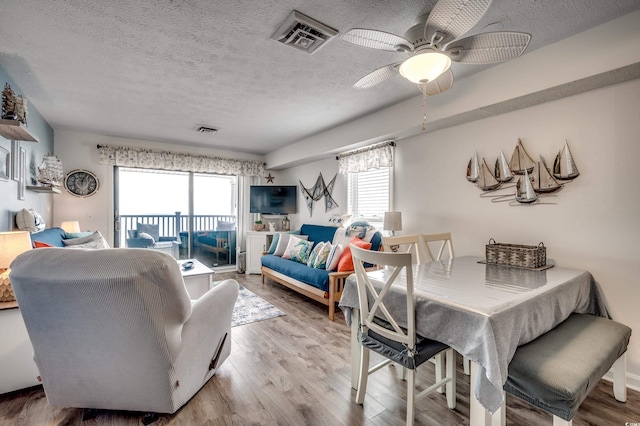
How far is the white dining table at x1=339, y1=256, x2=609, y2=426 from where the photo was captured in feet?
3.98

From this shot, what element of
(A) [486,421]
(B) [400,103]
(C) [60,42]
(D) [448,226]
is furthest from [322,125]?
(A) [486,421]

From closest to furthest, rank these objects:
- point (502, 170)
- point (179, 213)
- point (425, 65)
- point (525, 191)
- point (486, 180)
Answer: point (425, 65) < point (525, 191) < point (502, 170) < point (486, 180) < point (179, 213)

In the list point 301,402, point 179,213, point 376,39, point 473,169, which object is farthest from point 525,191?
point 179,213

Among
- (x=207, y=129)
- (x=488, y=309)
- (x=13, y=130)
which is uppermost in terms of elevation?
(x=207, y=129)

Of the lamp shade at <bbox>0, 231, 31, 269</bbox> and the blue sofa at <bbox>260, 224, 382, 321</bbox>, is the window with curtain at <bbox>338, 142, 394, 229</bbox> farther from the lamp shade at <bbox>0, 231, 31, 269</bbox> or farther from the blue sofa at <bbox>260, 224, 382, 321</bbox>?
the lamp shade at <bbox>0, 231, 31, 269</bbox>

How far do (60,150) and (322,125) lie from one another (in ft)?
12.7

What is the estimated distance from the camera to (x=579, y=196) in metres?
2.17

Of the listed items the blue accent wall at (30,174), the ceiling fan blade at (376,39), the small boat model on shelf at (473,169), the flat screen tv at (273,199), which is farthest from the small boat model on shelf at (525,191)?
the blue accent wall at (30,174)

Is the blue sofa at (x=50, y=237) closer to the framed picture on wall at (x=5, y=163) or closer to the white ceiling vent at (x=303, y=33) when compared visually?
the framed picture on wall at (x=5, y=163)

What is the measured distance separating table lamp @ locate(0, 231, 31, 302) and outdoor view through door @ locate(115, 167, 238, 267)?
3.06m

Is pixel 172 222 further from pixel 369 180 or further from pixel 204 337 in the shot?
pixel 204 337

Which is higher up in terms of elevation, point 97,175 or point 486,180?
point 97,175

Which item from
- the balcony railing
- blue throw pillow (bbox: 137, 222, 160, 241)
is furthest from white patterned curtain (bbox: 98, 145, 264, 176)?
blue throw pillow (bbox: 137, 222, 160, 241)

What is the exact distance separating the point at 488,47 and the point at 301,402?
2.38 metres
